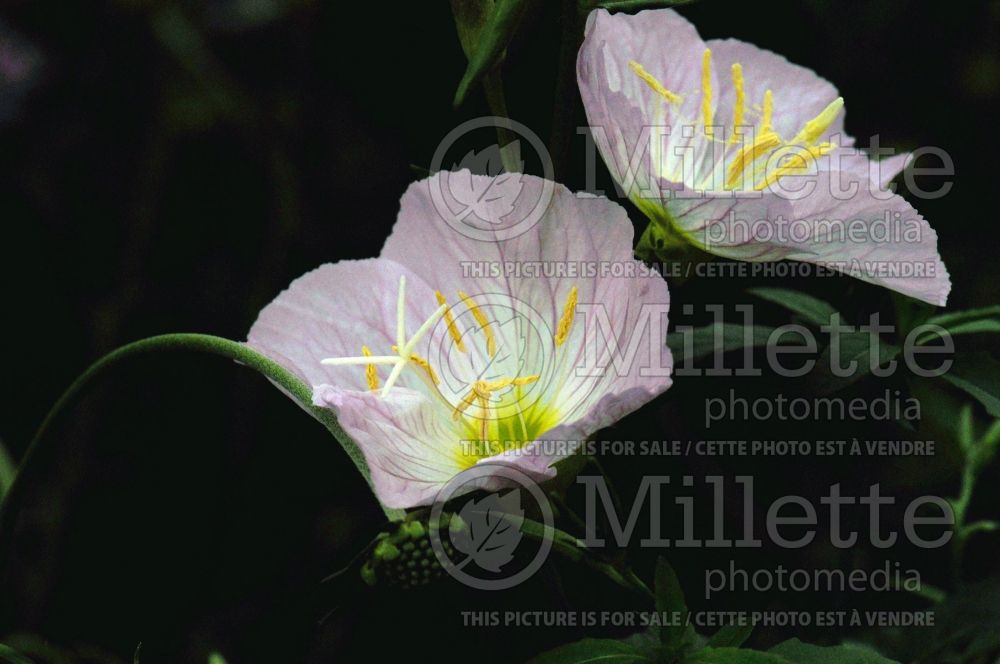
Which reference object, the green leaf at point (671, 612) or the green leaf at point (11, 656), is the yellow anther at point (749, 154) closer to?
the green leaf at point (671, 612)

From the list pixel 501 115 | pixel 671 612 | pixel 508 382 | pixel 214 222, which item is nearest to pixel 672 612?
pixel 671 612

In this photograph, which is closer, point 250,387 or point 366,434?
point 366,434

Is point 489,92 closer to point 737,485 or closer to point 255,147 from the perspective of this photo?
point 737,485

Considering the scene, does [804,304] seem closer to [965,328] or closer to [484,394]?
[965,328]

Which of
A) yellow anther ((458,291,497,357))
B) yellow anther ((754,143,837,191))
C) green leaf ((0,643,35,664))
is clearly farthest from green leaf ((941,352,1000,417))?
green leaf ((0,643,35,664))

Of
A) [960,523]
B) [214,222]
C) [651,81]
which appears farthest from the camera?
[214,222]

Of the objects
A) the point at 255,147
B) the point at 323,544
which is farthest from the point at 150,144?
the point at 323,544
